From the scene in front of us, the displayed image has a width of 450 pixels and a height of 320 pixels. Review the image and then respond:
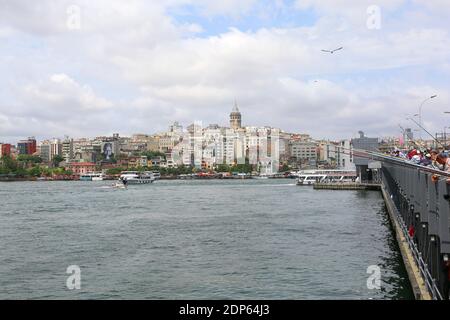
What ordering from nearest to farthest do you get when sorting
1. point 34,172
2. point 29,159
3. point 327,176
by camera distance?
point 327,176, point 34,172, point 29,159

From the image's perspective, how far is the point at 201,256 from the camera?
46.2 ft

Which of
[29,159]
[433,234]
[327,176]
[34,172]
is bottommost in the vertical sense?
[327,176]

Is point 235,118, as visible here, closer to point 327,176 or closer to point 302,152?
point 302,152

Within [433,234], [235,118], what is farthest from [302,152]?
[433,234]

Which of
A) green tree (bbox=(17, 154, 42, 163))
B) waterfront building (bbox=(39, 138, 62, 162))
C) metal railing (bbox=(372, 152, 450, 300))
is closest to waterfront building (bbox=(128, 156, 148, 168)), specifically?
green tree (bbox=(17, 154, 42, 163))

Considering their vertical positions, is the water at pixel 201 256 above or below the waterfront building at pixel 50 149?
below

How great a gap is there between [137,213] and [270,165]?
93120 millimetres

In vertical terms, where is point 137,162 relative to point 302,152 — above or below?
below

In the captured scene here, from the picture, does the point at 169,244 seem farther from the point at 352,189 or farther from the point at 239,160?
the point at 239,160

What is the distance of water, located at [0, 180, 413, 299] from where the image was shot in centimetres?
1050

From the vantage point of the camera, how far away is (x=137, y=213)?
88.3 ft

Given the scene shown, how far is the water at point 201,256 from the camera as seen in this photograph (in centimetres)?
1050

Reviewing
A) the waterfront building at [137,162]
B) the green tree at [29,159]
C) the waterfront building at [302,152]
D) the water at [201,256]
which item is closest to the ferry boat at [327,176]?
the water at [201,256]

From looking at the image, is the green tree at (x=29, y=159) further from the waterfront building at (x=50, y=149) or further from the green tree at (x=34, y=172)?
the waterfront building at (x=50, y=149)
